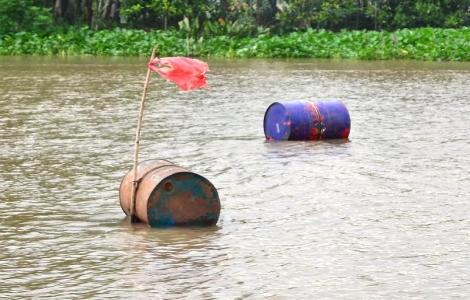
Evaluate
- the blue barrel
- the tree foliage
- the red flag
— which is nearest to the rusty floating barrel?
the red flag

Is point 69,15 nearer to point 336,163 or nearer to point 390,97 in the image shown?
point 390,97

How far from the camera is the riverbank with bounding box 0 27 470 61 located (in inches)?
1355

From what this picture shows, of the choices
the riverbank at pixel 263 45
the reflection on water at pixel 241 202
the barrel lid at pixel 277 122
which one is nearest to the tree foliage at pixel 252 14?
the riverbank at pixel 263 45

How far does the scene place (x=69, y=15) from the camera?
4341 cm

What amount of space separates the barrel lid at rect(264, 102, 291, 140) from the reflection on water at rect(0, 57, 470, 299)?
18 centimetres

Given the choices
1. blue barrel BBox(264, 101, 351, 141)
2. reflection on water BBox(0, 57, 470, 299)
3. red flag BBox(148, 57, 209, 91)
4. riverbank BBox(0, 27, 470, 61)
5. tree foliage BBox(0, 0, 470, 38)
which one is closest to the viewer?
reflection on water BBox(0, 57, 470, 299)

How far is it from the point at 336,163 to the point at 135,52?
928 inches

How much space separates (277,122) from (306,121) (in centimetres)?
41

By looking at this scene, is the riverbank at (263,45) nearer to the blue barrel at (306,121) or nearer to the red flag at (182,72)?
the blue barrel at (306,121)

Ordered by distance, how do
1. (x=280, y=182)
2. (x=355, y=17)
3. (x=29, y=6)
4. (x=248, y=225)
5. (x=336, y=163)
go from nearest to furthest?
(x=248, y=225) < (x=280, y=182) < (x=336, y=163) < (x=29, y=6) < (x=355, y=17)

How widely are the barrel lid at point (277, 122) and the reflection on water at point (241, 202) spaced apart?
0.18 meters

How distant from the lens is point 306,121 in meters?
14.6

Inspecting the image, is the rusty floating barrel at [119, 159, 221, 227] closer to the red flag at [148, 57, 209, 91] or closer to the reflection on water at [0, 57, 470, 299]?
the reflection on water at [0, 57, 470, 299]

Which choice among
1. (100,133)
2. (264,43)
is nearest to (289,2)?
→ (264,43)
